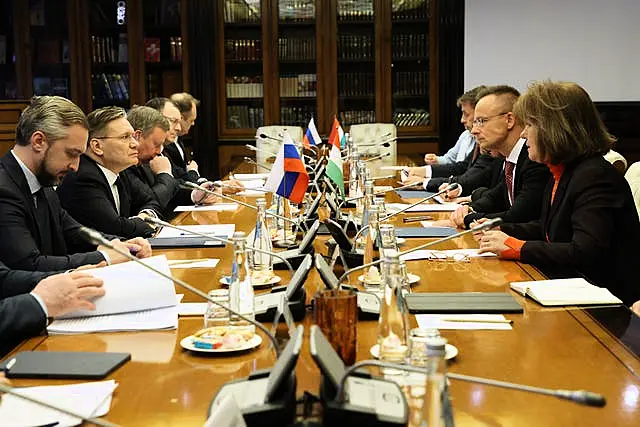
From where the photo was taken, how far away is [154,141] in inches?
185

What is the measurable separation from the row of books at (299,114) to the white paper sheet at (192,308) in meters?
6.24

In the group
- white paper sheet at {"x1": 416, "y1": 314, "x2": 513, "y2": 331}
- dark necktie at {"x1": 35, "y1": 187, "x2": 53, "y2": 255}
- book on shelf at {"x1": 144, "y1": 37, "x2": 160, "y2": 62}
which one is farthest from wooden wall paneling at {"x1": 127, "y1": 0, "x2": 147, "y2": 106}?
white paper sheet at {"x1": 416, "y1": 314, "x2": 513, "y2": 331}

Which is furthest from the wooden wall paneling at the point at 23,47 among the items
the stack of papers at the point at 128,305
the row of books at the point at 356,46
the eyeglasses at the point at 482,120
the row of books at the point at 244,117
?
the stack of papers at the point at 128,305

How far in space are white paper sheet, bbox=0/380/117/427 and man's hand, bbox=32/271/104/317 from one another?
1.52 ft

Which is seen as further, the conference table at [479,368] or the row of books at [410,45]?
the row of books at [410,45]

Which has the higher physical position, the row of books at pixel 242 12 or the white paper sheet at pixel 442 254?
the row of books at pixel 242 12

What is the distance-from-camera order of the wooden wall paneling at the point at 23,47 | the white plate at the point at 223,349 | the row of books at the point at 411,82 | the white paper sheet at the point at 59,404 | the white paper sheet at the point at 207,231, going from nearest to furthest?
1. the white paper sheet at the point at 59,404
2. the white plate at the point at 223,349
3. the white paper sheet at the point at 207,231
4. the wooden wall paneling at the point at 23,47
5. the row of books at the point at 411,82

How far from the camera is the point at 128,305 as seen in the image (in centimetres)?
212

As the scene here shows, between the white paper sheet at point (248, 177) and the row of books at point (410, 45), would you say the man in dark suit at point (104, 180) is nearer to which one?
the white paper sheet at point (248, 177)

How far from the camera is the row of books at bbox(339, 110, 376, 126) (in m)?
8.33

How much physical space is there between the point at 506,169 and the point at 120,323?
2524mm

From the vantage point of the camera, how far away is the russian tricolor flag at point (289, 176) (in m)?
3.21

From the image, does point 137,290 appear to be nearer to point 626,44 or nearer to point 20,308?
point 20,308

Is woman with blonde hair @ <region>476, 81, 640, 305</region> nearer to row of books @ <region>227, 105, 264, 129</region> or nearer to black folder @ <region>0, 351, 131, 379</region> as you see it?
black folder @ <region>0, 351, 131, 379</region>
